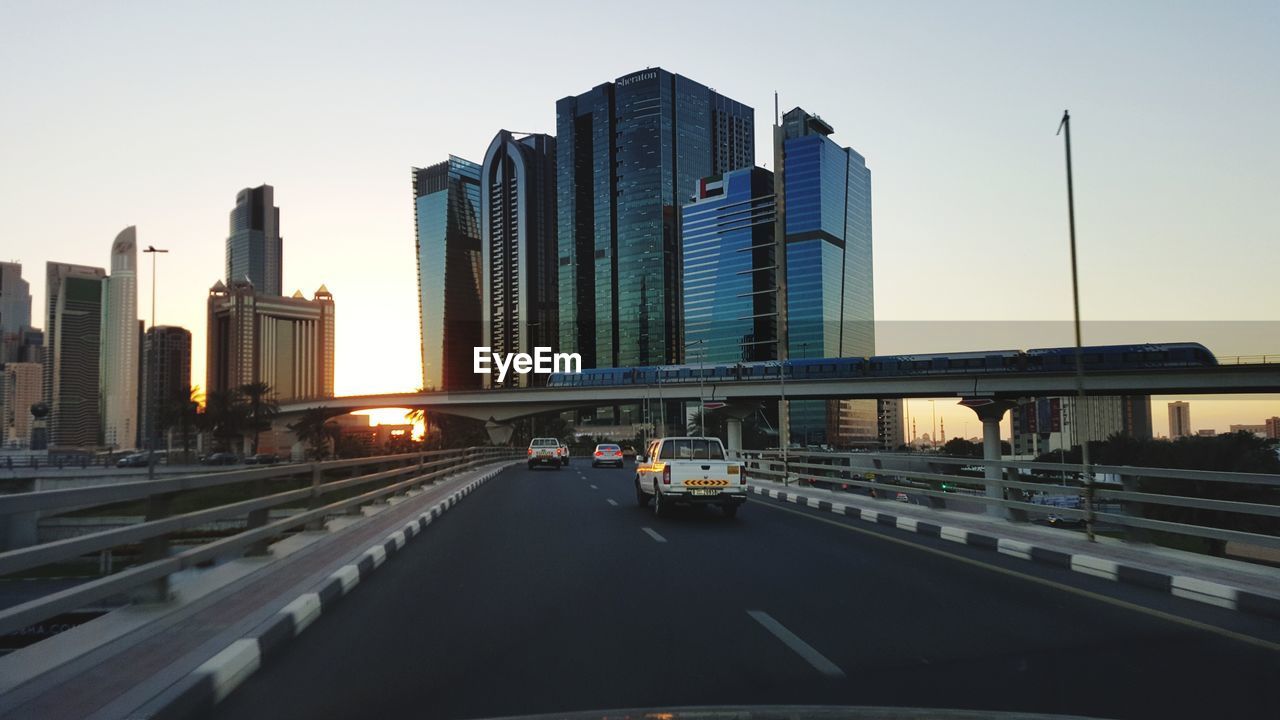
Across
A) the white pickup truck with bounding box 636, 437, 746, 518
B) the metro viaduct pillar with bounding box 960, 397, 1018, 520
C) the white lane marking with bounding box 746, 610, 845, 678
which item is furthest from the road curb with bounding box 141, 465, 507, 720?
the metro viaduct pillar with bounding box 960, 397, 1018, 520

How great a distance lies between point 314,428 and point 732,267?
9477 cm

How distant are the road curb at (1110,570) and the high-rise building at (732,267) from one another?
161m

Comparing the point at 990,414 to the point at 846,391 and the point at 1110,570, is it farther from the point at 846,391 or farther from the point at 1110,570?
the point at 1110,570

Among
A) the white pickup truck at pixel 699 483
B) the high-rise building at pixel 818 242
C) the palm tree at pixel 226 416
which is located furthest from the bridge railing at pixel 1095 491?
the high-rise building at pixel 818 242

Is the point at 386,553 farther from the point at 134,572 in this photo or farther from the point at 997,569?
the point at 997,569

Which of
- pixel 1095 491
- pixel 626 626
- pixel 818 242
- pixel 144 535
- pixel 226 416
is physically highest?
pixel 818 242

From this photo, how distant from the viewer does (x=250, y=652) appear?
588 cm

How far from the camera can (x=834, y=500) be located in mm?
21938

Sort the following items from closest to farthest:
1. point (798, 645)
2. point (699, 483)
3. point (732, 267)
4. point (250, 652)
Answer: point (250, 652) → point (798, 645) → point (699, 483) → point (732, 267)

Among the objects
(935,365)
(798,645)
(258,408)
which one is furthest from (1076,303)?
(258,408)

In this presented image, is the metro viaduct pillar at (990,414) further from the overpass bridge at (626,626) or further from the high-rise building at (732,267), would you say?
the high-rise building at (732,267)

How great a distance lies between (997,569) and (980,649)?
186 inches

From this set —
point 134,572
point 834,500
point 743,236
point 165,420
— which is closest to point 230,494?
point 165,420

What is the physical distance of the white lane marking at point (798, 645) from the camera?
19.0ft
